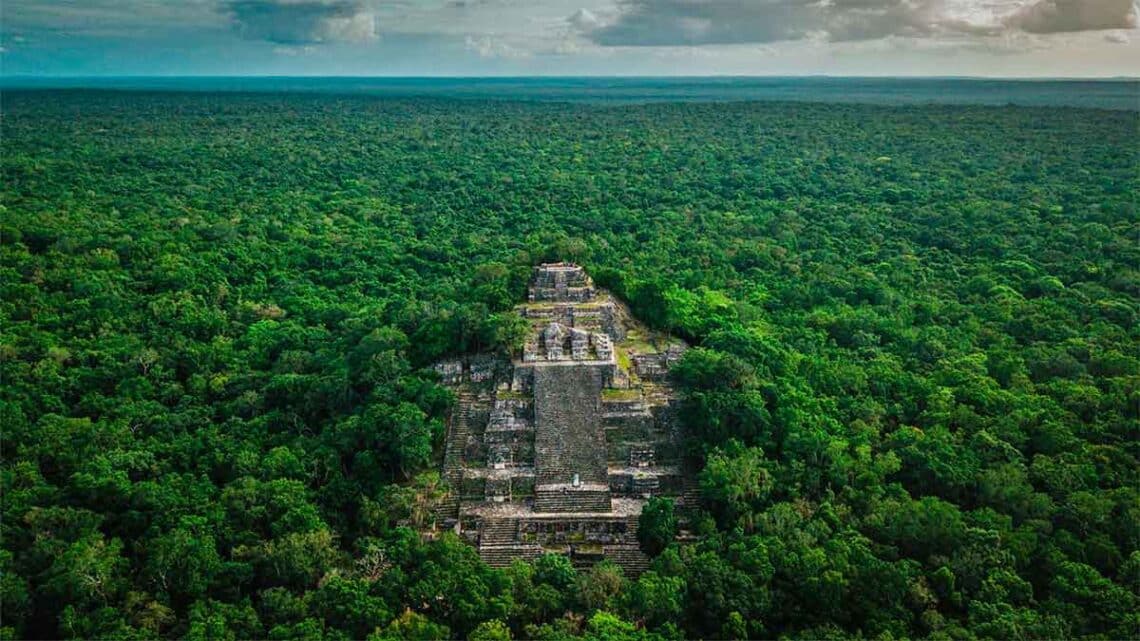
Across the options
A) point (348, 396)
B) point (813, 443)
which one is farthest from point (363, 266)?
point (813, 443)

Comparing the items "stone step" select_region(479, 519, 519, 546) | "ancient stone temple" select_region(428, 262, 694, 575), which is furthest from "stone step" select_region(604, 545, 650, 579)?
"stone step" select_region(479, 519, 519, 546)

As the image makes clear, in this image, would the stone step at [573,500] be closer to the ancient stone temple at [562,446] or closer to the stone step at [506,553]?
the ancient stone temple at [562,446]

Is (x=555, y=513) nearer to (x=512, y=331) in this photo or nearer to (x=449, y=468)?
(x=449, y=468)

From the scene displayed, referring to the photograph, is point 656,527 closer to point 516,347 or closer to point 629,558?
point 629,558

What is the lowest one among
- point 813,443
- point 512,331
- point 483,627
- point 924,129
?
point 483,627

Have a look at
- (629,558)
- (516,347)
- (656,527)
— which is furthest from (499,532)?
(516,347)

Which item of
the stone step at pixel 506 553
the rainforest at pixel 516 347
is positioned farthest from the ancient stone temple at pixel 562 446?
the rainforest at pixel 516 347

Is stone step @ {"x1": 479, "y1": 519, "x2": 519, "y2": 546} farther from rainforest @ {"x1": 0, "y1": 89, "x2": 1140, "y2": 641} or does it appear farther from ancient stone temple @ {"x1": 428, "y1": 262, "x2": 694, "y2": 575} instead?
rainforest @ {"x1": 0, "y1": 89, "x2": 1140, "y2": 641}
